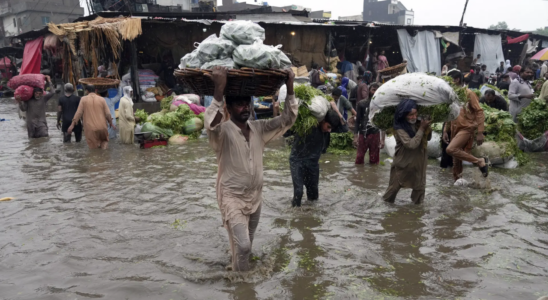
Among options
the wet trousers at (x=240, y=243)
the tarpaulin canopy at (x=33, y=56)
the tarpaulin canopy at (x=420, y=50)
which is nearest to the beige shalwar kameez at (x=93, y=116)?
the wet trousers at (x=240, y=243)

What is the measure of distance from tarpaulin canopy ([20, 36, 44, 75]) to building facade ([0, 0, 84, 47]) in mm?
25785

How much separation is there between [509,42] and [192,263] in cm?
2362

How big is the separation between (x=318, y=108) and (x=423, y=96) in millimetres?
1325

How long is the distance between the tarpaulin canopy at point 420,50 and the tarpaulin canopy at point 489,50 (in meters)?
2.75

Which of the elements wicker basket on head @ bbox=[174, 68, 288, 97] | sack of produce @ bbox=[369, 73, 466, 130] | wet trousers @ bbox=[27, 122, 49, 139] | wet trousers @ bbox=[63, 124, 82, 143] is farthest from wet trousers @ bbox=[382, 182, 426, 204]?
wet trousers @ bbox=[27, 122, 49, 139]

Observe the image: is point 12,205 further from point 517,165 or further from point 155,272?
point 517,165

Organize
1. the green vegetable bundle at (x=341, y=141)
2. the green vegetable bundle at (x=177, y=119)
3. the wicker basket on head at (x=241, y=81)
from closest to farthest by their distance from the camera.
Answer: the wicker basket on head at (x=241, y=81) < the green vegetable bundle at (x=341, y=141) < the green vegetable bundle at (x=177, y=119)

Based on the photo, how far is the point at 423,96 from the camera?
17.5 ft

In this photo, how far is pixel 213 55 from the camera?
3.55 meters

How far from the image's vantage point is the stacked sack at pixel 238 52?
339cm

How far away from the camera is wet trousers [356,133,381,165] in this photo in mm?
8375

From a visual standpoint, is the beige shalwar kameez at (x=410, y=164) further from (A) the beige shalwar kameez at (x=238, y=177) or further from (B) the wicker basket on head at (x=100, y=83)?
(B) the wicker basket on head at (x=100, y=83)

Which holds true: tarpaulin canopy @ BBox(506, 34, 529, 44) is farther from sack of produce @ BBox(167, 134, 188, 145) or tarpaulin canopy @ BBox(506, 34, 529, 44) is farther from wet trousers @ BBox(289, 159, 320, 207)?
wet trousers @ BBox(289, 159, 320, 207)

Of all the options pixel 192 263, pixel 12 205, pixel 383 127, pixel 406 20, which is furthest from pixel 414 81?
pixel 406 20
